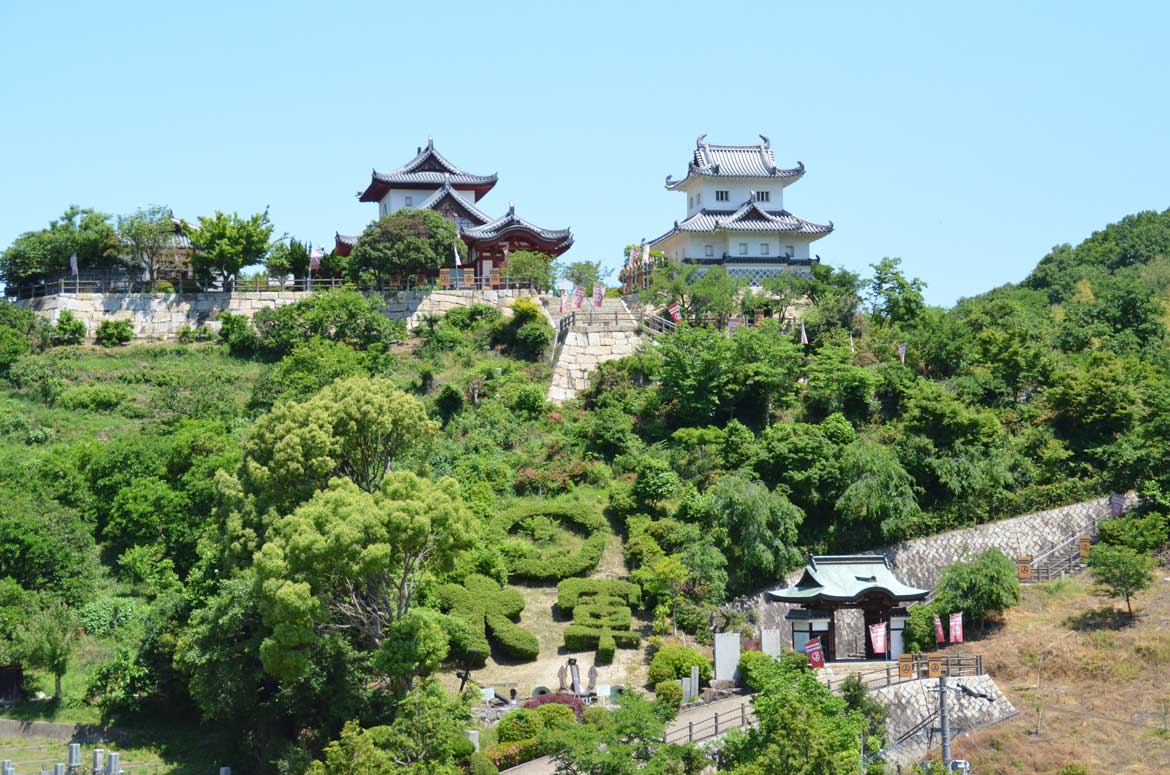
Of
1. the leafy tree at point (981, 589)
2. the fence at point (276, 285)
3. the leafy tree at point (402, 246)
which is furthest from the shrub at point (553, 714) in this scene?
the fence at point (276, 285)

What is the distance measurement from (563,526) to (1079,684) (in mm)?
14765

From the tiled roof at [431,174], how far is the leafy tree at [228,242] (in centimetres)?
881

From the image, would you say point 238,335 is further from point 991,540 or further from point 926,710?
point 926,710

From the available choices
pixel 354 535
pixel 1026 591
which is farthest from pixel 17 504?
pixel 1026 591

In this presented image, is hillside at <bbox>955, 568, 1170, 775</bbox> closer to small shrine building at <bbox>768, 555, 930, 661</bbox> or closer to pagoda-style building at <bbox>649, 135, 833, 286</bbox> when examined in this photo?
small shrine building at <bbox>768, 555, 930, 661</bbox>

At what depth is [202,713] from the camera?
35.2 m

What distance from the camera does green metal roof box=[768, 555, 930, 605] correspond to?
3716 centimetres

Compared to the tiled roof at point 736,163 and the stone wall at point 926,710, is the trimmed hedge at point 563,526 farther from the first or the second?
the tiled roof at point 736,163

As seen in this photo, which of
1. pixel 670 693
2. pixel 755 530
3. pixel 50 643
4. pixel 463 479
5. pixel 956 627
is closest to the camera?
pixel 670 693

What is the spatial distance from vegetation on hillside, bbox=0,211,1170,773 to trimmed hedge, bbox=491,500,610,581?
11 centimetres

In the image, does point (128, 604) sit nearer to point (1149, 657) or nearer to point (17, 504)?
point (17, 504)

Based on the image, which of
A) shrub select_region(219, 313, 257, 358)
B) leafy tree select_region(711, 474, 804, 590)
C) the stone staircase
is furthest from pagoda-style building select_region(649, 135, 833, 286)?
leafy tree select_region(711, 474, 804, 590)

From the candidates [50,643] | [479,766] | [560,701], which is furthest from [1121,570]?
[50,643]

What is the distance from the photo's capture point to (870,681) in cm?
3581
